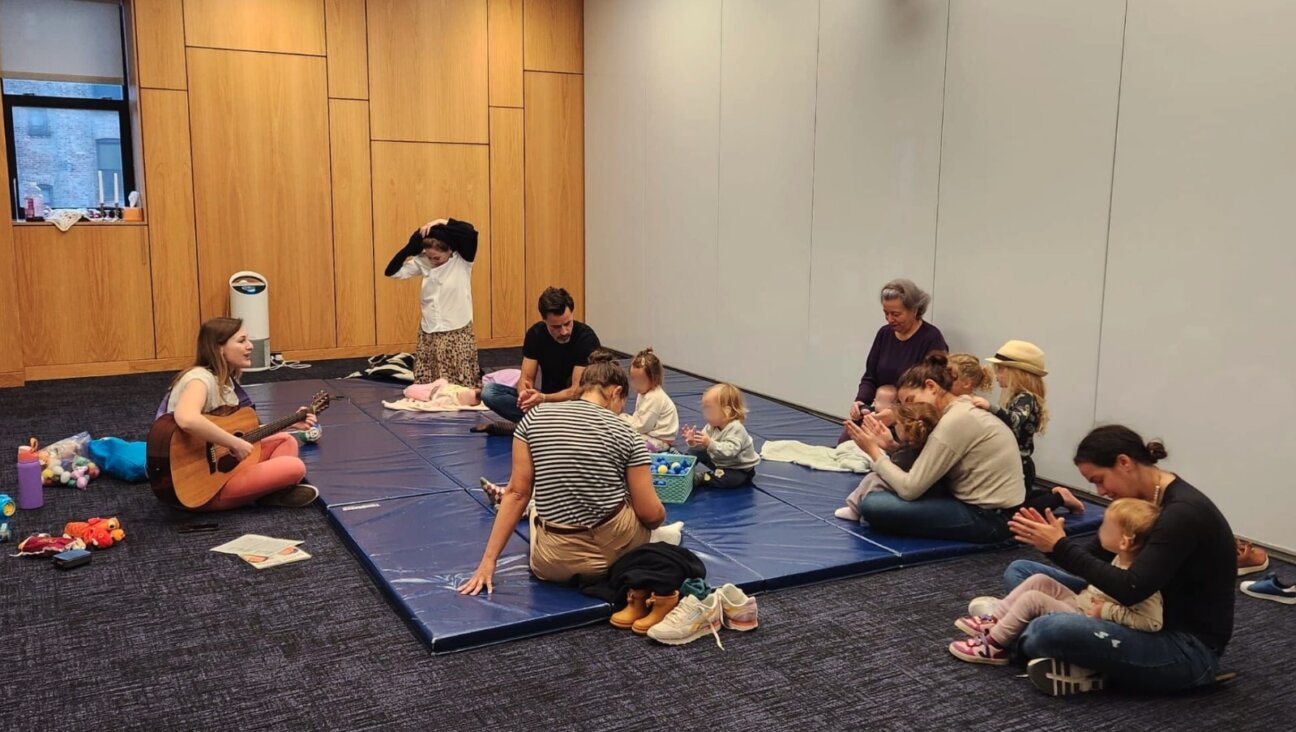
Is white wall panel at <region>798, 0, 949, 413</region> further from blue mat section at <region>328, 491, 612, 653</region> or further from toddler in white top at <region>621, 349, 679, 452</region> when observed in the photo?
blue mat section at <region>328, 491, 612, 653</region>

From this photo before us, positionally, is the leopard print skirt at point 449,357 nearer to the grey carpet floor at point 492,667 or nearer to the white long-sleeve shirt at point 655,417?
the white long-sleeve shirt at point 655,417

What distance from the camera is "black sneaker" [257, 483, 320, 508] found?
5129mm

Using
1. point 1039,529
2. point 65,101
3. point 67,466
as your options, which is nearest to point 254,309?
point 65,101

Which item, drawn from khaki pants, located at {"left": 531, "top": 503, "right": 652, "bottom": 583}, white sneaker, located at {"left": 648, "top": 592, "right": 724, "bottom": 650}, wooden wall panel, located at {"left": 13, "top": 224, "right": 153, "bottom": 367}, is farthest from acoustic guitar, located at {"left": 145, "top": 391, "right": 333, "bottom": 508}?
wooden wall panel, located at {"left": 13, "top": 224, "right": 153, "bottom": 367}

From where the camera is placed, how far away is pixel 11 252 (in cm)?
834

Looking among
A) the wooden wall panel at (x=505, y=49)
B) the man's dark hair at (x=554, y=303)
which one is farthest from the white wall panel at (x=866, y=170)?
the wooden wall panel at (x=505, y=49)

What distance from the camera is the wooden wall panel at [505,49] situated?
10211 millimetres

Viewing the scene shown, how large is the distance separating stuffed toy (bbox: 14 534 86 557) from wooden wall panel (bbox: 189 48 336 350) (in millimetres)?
5122

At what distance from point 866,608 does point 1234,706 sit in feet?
4.06

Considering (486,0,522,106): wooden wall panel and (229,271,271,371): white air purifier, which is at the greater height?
(486,0,522,106): wooden wall panel

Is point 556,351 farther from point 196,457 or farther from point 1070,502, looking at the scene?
point 1070,502

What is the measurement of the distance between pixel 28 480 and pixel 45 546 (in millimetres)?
792

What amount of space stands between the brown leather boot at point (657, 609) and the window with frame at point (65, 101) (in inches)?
300

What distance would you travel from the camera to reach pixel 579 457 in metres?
3.71
